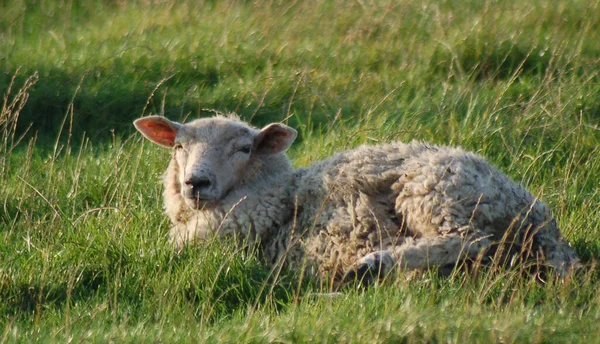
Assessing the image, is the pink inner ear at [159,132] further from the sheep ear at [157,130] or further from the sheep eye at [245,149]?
the sheep eye at [245,149]

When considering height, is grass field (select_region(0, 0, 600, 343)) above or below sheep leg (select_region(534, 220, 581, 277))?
below

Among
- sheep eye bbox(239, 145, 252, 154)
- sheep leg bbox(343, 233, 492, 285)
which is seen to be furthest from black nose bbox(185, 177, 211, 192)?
sheep leg bbox(343, 233, 492, 285)

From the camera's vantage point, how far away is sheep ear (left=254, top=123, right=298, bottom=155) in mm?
6359

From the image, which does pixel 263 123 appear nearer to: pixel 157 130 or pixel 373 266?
pixel 157 130

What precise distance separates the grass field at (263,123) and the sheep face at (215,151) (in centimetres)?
38

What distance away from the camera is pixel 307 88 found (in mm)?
9117

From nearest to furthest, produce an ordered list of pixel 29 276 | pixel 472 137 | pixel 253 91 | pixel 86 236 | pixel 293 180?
pixel 29 276, pixel 86 236, pixel 293 180, pixel 472 137, pixel 253 91

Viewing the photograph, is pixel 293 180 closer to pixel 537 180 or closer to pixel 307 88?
pixel 537 180

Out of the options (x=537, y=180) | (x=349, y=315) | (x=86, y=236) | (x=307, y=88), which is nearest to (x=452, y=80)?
(x=307, y=88)

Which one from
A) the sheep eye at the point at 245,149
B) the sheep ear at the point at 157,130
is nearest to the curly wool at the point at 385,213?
the sheep eye at the point at 245,149

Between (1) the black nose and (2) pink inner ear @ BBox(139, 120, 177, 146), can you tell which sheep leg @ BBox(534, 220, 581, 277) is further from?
(2) pink inner ear @ BBox(139, 120, 177, 146)

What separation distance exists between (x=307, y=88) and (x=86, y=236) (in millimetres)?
3676

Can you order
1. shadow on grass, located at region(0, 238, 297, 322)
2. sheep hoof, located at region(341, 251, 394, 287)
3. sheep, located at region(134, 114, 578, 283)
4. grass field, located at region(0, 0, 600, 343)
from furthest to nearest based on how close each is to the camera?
sheep, located at region(134, 114, 578, 283) < sheep hoof, located at region(341, 251, 394, 287) < shadow on grass, located at region(0, 238, 297, 322) < grass field, located at region(0, 0, 600, 343)

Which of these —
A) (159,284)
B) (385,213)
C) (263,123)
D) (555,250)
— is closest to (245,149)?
(385,213)
